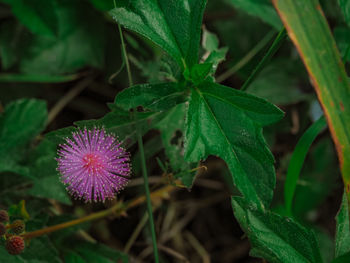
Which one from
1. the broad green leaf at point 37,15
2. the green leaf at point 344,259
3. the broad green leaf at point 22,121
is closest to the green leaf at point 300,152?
the green leaf at point 344,259

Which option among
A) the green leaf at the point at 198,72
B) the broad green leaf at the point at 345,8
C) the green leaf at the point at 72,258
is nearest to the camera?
the green leaf at the point at 198,72

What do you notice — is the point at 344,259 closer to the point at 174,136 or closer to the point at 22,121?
the point at 174,136

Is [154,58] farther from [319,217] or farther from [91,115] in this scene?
[319,217]

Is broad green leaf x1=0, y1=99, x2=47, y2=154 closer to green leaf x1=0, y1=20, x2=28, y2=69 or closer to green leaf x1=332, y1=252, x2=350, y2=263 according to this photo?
green leaf x1=0, y1=20, x2=28, y2=69

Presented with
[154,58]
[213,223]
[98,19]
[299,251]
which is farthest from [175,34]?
[213,223]

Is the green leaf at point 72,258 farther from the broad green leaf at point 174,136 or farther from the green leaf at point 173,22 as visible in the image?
the green leaf at point 173,22

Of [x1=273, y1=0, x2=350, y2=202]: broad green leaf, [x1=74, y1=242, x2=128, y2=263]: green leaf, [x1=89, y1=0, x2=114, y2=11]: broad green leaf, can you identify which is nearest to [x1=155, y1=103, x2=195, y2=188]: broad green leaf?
[x1=74, y1=242, x2=128, y2=263]: green leaf

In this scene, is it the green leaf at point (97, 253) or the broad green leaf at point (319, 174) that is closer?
the green leaf at point (97, 253)

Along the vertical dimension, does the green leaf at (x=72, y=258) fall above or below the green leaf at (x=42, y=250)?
below
